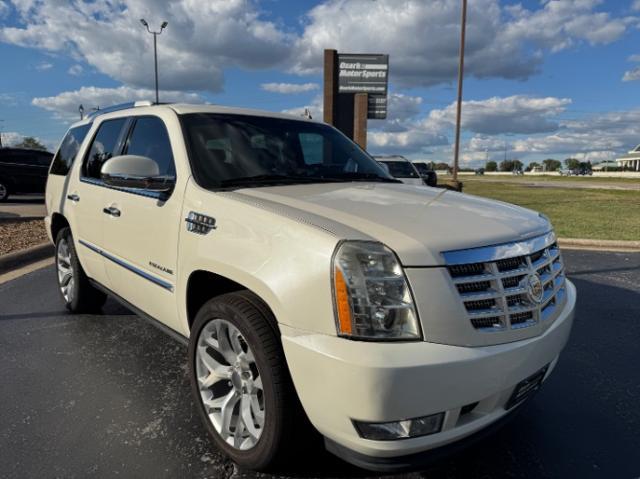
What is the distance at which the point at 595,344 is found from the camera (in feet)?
13.1

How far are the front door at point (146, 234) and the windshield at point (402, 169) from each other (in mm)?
11067

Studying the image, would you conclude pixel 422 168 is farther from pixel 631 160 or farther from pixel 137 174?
pixel 631 160

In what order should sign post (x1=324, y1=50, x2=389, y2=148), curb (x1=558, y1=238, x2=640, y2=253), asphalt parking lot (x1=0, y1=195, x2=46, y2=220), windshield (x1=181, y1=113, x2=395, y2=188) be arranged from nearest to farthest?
1. windshield (x1=181, y1=113, x2=395, y2=188)
2. curb (x1=558, y1=238, x2=640, y2=253)
3. asphalt parking lot (x1=0, y1=195, x2=46, y2=220)
4. sign post (x1=324, y1=50, x2=389, y2=148)

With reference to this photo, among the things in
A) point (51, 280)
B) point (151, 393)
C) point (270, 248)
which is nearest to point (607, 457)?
point (270, 248)

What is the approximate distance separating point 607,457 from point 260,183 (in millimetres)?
2376

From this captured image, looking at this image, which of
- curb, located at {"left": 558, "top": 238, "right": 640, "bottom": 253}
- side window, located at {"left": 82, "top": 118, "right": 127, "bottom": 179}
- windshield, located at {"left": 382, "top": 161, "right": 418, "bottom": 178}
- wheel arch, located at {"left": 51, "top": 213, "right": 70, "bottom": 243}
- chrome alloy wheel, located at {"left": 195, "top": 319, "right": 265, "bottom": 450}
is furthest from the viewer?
windshield, located at {"left": 382, "top": 161, "right": 418, "bottom": 178}

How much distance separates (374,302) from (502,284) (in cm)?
56

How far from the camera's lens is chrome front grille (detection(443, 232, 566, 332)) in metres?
1.91

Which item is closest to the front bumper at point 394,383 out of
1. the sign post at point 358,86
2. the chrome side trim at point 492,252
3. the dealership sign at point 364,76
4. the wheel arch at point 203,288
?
the chrome side trim at point 492,252

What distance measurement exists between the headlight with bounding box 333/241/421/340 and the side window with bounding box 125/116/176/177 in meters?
1.50

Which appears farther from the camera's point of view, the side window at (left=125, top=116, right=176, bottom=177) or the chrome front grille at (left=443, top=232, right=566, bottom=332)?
the side window at (left=125, top=116, right=176, bottom=177)

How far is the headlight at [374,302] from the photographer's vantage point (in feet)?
6.03

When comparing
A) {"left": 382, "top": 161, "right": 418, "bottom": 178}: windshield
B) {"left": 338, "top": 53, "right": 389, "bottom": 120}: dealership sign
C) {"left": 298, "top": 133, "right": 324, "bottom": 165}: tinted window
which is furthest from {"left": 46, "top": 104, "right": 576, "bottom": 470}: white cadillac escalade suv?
{"left": 338, "top": 53, "right": 389, "bottom": 120}: dealership sign

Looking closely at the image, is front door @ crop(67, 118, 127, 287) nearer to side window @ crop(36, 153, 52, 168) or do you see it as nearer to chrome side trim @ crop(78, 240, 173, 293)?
chrome side trim @ crop(78, 240, 173, 293)
